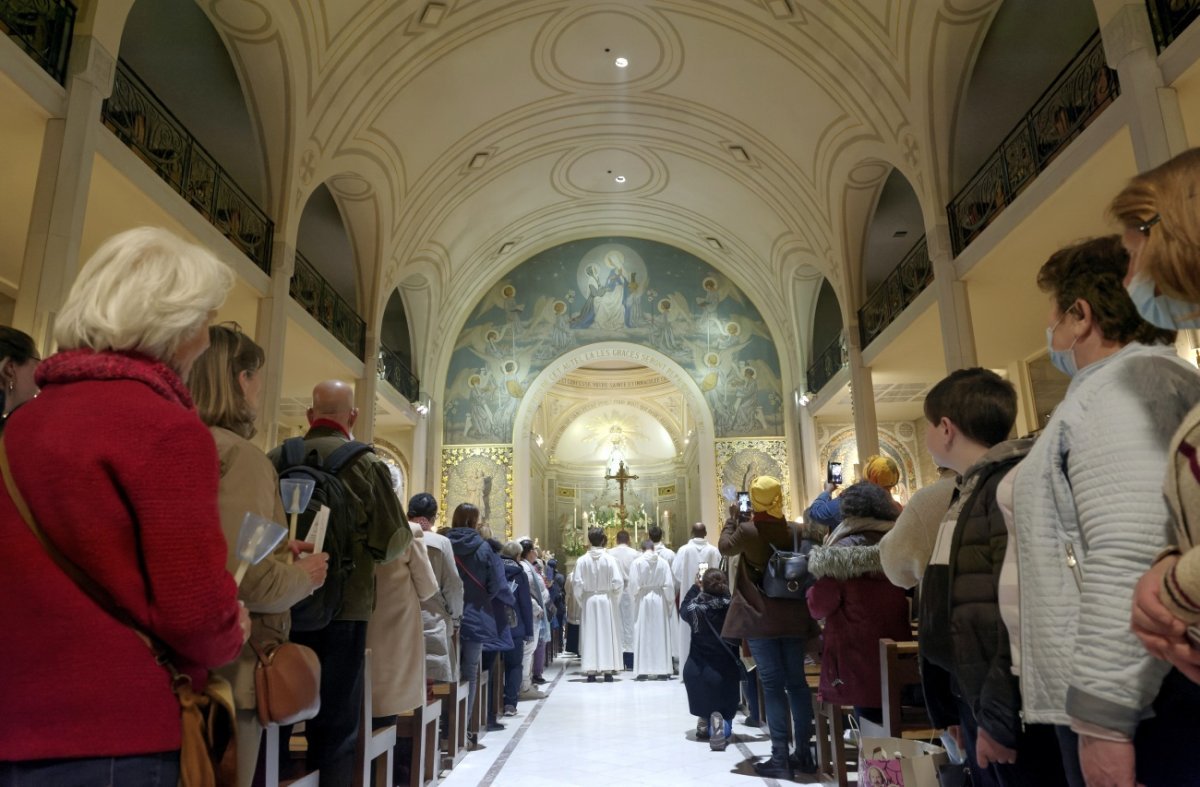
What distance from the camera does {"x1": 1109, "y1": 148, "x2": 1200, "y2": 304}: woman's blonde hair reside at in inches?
50.3

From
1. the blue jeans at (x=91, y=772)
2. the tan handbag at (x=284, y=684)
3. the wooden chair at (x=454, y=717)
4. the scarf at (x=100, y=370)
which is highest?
the scarf at (x=100, y=370)

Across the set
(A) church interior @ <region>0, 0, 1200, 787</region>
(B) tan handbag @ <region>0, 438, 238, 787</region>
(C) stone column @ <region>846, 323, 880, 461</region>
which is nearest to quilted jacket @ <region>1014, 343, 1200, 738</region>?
(A) church interior @ <region>0, 0, 1200, 787</region>

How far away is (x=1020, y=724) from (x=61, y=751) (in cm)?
198

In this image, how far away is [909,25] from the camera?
361 inches

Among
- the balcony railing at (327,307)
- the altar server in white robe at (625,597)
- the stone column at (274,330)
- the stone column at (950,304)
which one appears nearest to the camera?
the stone column at (950,304)

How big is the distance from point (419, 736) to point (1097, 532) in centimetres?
366

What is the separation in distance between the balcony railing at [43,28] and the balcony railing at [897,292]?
9.43m

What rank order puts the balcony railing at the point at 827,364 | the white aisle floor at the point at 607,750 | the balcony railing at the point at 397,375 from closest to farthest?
the white aisle floor at the point at 607,750 < the balcony railing at the point at 827,364 < the balcony railing at the point at 397,375

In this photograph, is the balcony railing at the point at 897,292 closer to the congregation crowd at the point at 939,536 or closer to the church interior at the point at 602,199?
the church interior at the point at 602,199

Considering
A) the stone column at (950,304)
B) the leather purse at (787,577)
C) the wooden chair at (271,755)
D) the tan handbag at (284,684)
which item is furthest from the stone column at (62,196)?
the stone column at (950,304)

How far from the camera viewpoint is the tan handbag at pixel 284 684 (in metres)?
1.78

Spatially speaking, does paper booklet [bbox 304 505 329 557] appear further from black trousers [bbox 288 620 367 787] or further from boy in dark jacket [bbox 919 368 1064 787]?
boy in dark jacket [bbox 919 368 1064 787]

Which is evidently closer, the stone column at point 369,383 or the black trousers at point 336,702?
the black trousers at point 336,702

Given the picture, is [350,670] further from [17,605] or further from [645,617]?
[645,617]
